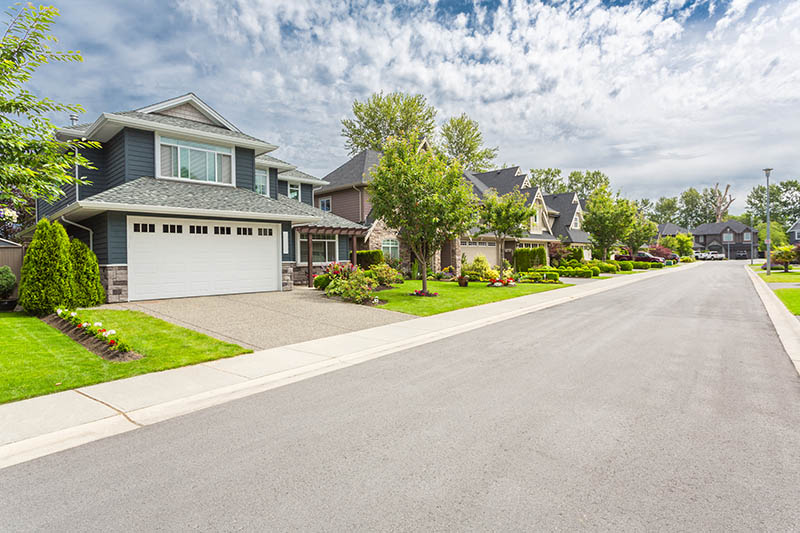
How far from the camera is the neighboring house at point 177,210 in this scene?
1370 centimetres

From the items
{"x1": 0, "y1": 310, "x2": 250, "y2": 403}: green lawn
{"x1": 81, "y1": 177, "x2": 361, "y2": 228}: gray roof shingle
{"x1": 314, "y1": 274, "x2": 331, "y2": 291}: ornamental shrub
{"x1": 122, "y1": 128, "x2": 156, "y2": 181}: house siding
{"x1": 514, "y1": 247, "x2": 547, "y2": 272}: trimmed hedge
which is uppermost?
{"x1": 122, "y1": 128, "x2": 156, "y2": 181}: house siding

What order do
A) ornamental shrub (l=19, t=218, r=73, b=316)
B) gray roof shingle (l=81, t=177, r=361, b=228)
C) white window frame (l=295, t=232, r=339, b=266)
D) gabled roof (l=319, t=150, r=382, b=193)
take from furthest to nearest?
gabled roof (l=319, t=150, r=382, b=193) → white window frame (l=295, t=232, r=339, b=266) → gray roof shingle (l=81, t=177, r=361, b=228) → ornamental shrub (l=19, t=218, r=73, b=316)

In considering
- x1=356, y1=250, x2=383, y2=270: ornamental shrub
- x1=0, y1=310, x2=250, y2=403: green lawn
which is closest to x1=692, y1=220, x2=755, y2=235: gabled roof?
x1=356, y1=250, x2=383, y2=270: ornamental shrub

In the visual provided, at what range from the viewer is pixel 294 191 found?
25.2m

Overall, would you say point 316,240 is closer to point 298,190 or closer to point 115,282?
point 298,190

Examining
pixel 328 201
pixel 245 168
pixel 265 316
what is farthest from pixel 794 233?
pixel 265 316

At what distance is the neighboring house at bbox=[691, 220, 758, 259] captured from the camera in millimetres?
89375

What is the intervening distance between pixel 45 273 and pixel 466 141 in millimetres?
44581

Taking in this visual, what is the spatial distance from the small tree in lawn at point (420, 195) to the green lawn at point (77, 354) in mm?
9252

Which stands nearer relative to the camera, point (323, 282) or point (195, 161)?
point (195, 161)

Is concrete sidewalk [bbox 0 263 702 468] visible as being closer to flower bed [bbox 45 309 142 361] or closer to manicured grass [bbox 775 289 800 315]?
flower bed [bbox 45 309 142 361]

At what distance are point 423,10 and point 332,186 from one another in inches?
544

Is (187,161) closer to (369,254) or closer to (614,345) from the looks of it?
(369,254)

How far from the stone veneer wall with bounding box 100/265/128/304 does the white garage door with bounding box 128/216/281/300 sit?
172mm
